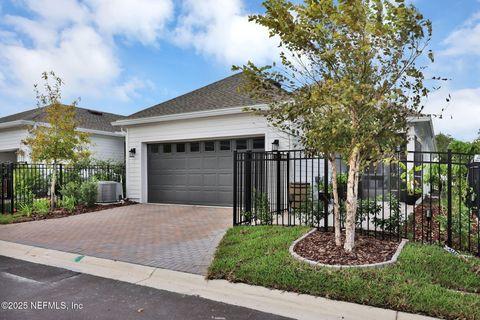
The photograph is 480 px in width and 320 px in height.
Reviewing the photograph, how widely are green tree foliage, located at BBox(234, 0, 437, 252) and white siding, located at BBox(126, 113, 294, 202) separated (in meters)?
4.50

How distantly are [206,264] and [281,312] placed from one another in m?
1.69

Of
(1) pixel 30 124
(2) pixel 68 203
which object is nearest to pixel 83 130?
(1) pixel 30 124

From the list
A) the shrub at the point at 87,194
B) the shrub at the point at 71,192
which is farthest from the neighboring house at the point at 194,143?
the shrub at the point at 71,192

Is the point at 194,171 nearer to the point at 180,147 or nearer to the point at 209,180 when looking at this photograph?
the point at 209,180

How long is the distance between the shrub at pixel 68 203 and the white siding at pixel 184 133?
2472mm

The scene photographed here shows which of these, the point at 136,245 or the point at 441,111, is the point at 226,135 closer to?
the point at 136,245

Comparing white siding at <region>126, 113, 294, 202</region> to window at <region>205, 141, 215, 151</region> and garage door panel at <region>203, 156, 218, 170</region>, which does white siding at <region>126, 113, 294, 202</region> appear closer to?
window at <region>205, 141, 215, 151</region>

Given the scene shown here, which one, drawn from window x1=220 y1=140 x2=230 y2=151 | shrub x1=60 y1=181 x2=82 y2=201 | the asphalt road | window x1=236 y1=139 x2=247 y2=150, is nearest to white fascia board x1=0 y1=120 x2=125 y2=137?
shrub x1=60 y1=181 x2=82 y2=201

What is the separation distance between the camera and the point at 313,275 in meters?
3.93

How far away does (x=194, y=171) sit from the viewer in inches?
462

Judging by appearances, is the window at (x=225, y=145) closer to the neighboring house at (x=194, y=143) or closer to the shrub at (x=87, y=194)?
the neighboring house at (x=194, y=143)

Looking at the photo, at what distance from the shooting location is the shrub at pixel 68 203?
10523 mm

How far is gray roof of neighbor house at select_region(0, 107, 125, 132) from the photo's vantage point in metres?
16.2

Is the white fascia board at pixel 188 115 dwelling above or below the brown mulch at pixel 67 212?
above
